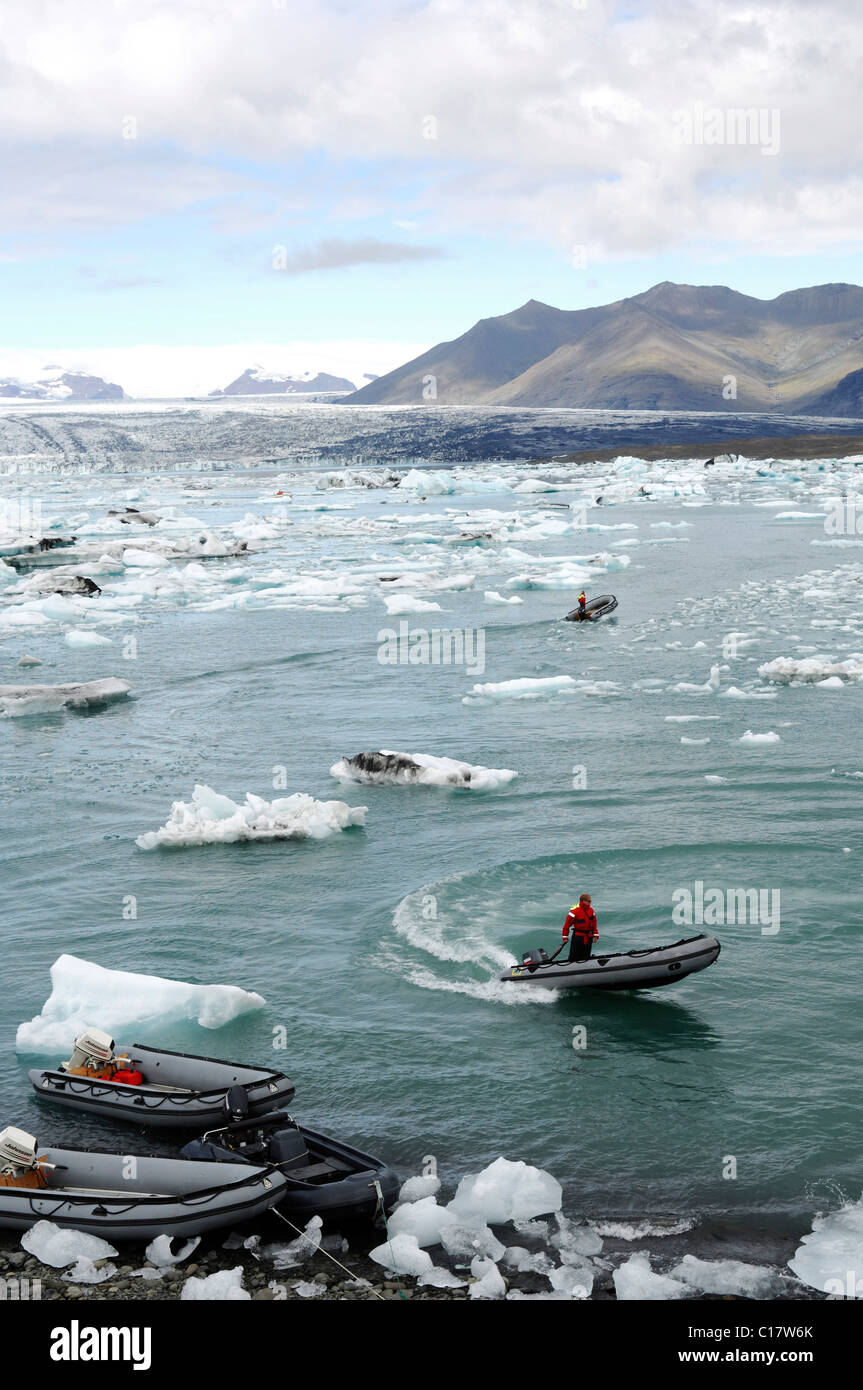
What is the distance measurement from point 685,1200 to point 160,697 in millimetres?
23787

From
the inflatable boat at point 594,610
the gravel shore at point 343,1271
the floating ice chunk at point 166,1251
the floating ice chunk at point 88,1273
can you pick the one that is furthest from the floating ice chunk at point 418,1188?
the inflatable boat at point 594,610

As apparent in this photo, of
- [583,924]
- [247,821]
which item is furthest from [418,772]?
[583,924]

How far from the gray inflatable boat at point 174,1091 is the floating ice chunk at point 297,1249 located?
1738mm

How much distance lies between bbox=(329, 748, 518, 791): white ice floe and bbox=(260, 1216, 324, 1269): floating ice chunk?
13.0 meters

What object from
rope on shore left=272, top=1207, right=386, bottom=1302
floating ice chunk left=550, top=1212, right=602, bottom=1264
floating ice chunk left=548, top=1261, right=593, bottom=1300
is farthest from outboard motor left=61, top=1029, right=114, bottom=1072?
floating ice chunk left=548, top=1261, right=593, bottom=1300

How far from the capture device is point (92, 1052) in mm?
14773

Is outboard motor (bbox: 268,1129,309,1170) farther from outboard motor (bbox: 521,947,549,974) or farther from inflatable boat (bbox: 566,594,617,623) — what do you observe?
inflatable boat (bbox: 566,594,617,623)

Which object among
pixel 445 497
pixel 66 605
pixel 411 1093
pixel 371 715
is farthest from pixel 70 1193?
pixel 445 497

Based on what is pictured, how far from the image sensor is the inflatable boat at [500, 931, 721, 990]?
1588cm

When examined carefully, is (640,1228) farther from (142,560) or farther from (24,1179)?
(142,560)

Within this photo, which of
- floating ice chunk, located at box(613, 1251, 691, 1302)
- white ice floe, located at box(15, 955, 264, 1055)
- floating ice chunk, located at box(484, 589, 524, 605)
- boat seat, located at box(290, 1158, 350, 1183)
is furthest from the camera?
floating ice chunk, located at box(484, 589, 524, 605)
